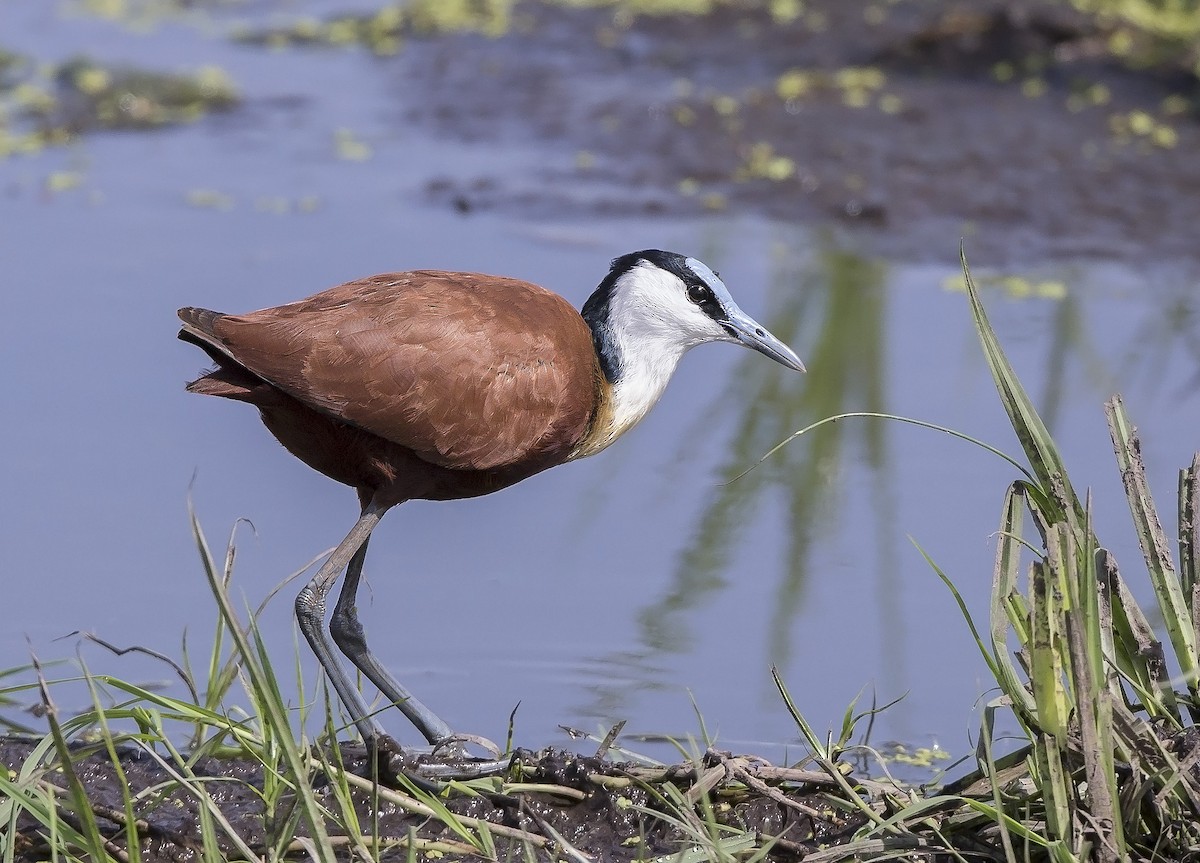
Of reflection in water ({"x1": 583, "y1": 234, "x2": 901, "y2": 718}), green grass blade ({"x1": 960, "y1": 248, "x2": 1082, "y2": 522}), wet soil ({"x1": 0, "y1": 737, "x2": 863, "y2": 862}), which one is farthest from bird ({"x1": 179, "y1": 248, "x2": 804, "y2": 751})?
green grass blade ({"x1": 960, "y1": 248, "x2": 1082, "y2": 522})

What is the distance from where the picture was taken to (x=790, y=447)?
18.7 feet

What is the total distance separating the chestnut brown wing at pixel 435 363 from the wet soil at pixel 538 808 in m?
0.75

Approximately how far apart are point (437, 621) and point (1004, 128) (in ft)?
16.5

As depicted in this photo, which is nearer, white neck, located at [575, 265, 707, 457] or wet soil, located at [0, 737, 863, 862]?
wet soil, located at [0, 737, 863, 862]

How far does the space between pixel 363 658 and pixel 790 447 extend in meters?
2.11

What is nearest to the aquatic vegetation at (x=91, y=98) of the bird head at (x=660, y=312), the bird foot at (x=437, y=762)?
the bird head at (x=660, y=312)

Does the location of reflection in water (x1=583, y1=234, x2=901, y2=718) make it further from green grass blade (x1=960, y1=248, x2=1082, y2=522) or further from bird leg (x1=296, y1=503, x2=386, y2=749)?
green grass blade (x1=960, y1=248, x2=1082, y2=522)

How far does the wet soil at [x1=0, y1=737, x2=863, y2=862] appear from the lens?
329 cm

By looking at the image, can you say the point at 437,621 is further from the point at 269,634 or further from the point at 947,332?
the point at 947,332

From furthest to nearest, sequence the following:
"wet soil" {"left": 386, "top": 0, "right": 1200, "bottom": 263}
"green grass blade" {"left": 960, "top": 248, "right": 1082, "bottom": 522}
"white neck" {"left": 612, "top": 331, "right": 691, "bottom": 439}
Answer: "wet soil" {"left": 386, "top": 0, "right": 1200, "bottom": 263} → "white neck" {"left": 612, "top": 331, "right": 691, "bottom": 439} → "green grass blade" {"left": 960, "top": 248, "right": 1082, "bottom": 522}

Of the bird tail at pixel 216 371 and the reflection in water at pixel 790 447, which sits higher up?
the bird tail at pixel 216 371

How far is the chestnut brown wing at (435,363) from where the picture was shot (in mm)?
3736

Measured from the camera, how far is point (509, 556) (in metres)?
4.97

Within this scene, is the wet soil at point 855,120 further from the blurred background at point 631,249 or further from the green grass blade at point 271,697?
the green grass blade at point 271,697
